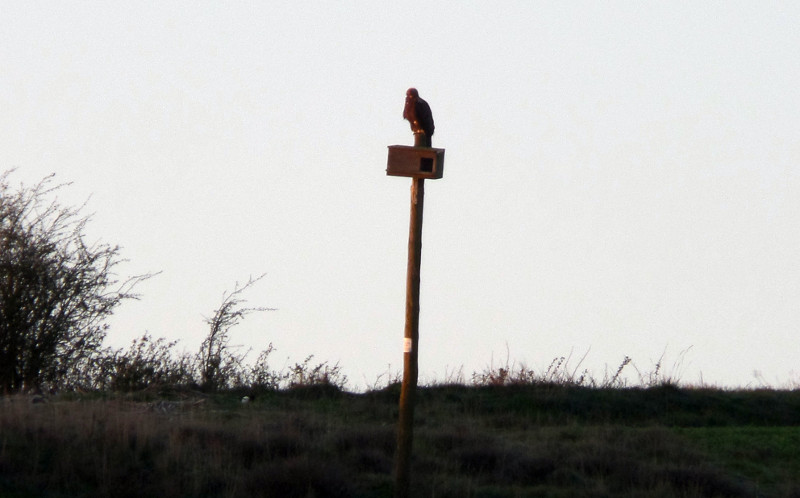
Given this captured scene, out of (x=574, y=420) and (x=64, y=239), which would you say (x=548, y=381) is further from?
(x=64, y=239)

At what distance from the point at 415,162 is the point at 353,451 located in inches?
139

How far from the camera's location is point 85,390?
15.0m

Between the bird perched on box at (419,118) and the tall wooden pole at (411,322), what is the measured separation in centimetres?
50

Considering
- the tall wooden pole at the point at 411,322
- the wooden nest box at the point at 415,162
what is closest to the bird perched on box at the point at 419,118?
the wooden nest box at the point at 415,162

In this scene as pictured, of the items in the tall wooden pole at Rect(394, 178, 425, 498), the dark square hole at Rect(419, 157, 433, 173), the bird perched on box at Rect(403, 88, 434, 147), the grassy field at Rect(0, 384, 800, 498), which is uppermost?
the bird perched on box at Rect(403, 88, 434, 147)

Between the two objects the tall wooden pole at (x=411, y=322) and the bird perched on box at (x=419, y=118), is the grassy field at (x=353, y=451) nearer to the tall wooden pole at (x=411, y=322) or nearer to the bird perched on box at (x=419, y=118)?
the tall wooden pole at (x=411, y=322)

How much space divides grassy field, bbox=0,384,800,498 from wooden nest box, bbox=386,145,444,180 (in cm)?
296

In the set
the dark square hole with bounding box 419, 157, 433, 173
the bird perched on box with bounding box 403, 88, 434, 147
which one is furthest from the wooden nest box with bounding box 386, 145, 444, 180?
the bird perched on box with bounding box 403, 88, 434, 147

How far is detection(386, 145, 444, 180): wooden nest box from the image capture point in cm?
966

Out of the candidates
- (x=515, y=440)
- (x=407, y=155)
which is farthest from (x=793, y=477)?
(x=407, y=155)

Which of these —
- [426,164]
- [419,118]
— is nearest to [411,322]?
[426,164]

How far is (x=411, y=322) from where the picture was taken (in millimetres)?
9781

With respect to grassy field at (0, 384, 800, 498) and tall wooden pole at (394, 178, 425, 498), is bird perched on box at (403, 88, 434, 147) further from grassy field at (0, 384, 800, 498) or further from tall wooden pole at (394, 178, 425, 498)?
grassy field at (0, 384, 800, 498)

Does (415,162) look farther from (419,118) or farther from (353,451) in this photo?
(353,451)
